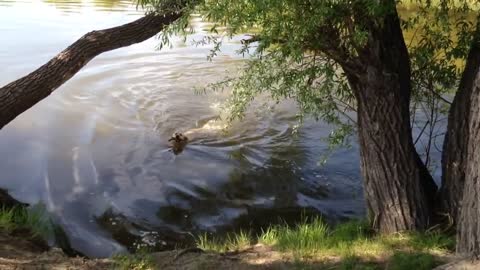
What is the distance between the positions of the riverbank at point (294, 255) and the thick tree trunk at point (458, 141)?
16.4 inches

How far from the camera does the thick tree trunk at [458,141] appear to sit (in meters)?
5.40

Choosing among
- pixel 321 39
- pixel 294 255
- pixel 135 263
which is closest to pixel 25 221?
pixel 135 263

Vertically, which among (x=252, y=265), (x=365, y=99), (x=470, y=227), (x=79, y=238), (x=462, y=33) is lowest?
(x=79, y=238)

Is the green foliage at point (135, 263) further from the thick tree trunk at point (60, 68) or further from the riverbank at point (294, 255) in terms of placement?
the thick tree trunk at point (60, 68)

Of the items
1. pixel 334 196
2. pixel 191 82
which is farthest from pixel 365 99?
pixel 191 82

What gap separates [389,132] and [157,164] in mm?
5228

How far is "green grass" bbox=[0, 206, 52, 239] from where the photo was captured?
6.66m

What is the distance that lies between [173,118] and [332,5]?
25.5ft

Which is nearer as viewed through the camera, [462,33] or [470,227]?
[470,227]

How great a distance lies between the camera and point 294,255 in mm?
5207

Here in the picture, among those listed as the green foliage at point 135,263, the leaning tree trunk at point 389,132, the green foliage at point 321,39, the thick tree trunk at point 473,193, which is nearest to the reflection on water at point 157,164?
the green foliage at point 321,39

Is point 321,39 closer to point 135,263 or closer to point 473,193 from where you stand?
point 473,193

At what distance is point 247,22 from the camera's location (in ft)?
17.9

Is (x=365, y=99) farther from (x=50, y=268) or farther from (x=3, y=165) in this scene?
(x=3, y=165)
